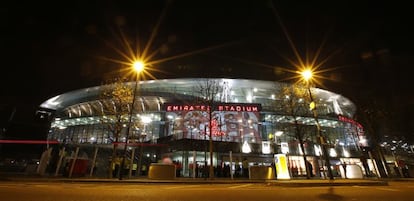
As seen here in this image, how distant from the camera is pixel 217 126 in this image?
1270 inches

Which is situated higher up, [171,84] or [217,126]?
[171,84]

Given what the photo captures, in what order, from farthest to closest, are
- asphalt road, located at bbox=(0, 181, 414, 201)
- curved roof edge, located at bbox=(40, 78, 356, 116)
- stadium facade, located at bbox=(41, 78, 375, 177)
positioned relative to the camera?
curved roof edge, located at bbox=(40, 78, 356, 116), stadium facade, located at bbox=(41, 78, 375, 177), asphalt road, located at bbox=(0, 181, 414, 201)

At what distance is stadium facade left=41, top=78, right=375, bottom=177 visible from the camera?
29578 millimetres

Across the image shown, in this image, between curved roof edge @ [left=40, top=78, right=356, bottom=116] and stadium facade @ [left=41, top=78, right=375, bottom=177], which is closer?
stadium facade @ [left=41, top=78, right=375, bottom=177]

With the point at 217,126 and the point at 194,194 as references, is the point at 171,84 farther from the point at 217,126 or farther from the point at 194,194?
the point at 194,194

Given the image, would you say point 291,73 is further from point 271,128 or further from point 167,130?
point 167,130

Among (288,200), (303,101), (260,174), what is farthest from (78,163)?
(303,101)

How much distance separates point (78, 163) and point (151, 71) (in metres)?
24.0

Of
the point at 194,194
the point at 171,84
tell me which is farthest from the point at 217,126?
the point at 194,194

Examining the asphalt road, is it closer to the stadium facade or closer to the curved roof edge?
the stadium facade

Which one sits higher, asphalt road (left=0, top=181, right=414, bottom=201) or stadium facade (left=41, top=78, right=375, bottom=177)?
stadium facade (left=41, top=78, right=375, bottom=177)

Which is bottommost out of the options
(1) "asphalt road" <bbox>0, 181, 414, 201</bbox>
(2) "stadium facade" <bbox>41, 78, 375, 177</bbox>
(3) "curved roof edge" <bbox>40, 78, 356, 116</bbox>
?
(1) "asphalt road" <bbox>0, 181, 414, 201</bbox>

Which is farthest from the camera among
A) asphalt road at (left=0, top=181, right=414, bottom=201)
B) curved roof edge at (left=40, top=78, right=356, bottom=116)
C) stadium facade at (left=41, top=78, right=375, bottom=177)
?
curved roof edge at (left=40, top=78, right=356, bottom=116)

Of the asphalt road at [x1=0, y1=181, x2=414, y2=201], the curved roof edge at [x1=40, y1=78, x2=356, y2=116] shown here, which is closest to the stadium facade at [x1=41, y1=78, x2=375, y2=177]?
the curved roof edge at [x1=40, y1=78, x2=356, y2=116]
